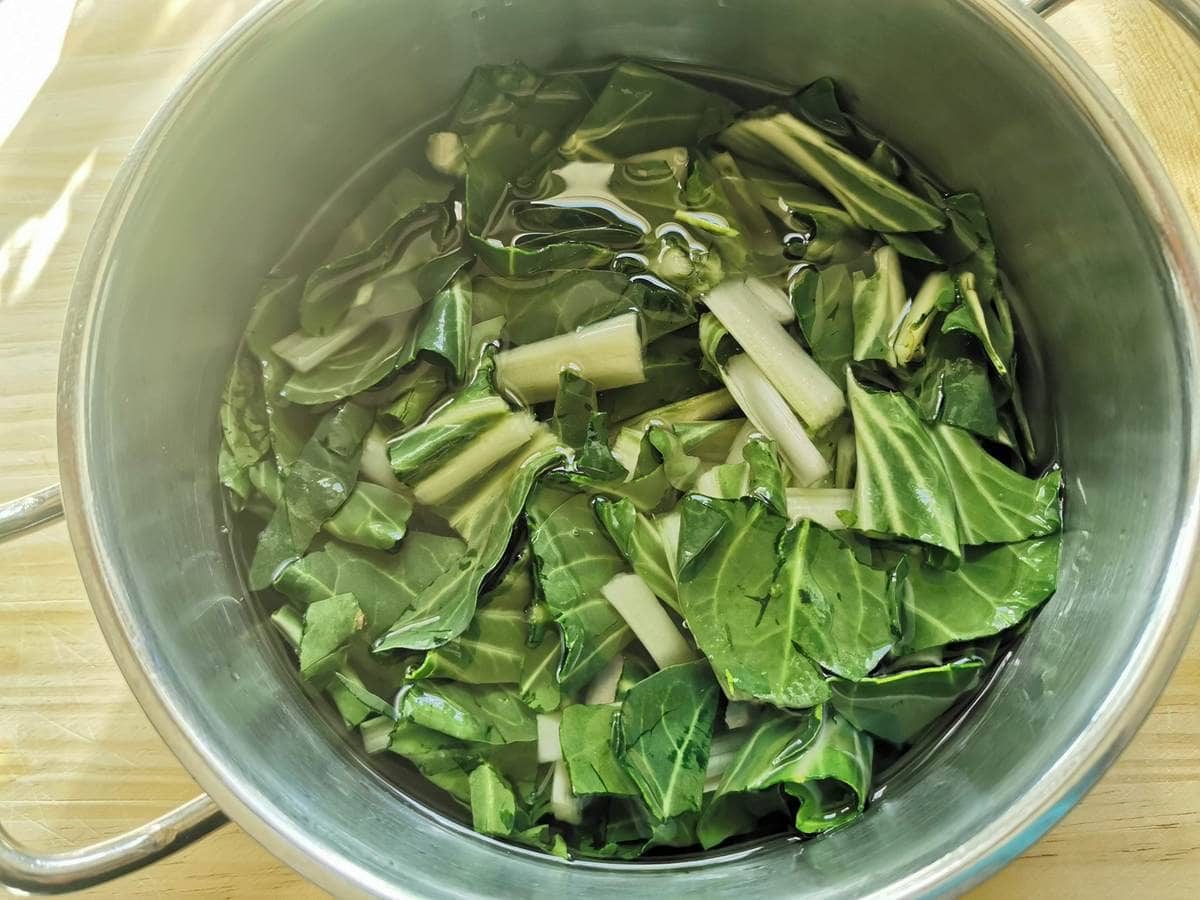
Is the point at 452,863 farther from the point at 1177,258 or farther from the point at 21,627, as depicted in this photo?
the point at 1177,258

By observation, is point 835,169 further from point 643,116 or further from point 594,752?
point 594,752

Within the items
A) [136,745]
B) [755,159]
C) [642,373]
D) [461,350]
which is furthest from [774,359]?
[136,745]

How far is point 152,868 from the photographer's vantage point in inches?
44.1

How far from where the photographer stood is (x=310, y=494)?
1.13 metres

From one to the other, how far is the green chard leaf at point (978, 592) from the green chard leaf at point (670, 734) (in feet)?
0.79

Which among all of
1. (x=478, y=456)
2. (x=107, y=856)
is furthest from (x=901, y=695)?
(x=107, y=856)

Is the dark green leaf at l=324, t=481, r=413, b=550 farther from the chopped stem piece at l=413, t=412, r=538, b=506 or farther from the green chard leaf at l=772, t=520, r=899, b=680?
the green chard leaf at l=772, t=520, r=899, b=680

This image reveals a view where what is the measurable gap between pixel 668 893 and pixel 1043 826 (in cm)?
36

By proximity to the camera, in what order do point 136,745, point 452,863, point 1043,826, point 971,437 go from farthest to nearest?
point 136,745, point 971,437, point 452,863, point 1043,826

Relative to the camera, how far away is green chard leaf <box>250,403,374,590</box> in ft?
3.69

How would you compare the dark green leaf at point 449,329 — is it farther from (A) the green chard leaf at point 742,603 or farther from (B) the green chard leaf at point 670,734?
(B) the green chard leaf at point 670,734

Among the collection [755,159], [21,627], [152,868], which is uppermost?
[755,159]

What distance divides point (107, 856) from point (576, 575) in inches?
20.7

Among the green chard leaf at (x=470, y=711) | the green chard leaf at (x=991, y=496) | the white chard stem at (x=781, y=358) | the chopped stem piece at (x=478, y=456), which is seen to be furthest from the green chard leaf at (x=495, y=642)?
the green chard leaf at (x=991, y=496)
